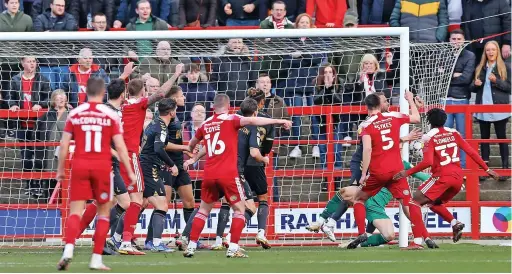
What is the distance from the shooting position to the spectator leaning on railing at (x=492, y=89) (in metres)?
18.5

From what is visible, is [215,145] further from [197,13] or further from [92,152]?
[197,13]

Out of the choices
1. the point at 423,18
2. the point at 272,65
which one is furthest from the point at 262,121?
the point at 423,18

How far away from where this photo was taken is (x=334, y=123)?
17391 mm

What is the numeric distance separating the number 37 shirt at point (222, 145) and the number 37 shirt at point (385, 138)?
209 cm

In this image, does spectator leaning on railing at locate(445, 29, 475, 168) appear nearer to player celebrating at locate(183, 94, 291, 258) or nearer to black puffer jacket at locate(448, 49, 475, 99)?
black puffer jacket at locate(448, 49, 475, 99)

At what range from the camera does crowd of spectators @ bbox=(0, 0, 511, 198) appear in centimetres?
1706

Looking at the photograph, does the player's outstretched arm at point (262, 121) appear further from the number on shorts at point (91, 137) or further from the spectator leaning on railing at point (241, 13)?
the spectator leaning on railing at point (241, 13)

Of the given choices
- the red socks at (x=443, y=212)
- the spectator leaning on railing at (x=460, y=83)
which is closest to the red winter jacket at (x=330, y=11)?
the spectator leaning on railing at (x=460, y=83)

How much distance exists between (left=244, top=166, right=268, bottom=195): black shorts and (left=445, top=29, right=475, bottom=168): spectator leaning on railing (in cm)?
411

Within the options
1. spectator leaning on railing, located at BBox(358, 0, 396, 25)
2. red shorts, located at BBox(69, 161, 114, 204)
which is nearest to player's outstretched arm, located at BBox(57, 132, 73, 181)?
red shorts, located at BBox(69, 161, 114, 204)

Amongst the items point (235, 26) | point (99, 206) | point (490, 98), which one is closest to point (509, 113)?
point (490, 98)

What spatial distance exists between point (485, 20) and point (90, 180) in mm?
9883

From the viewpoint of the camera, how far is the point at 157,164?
14844 millimetres

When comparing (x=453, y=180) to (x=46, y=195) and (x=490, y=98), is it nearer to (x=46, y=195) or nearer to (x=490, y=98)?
(x=490, y=98)
